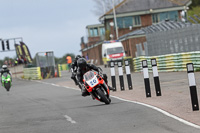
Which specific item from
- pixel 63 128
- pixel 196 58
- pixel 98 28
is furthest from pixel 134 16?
pixel 63 128

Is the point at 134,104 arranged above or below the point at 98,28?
below

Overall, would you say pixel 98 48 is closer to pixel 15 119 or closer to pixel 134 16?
pixel 134 16

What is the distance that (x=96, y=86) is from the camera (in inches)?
571

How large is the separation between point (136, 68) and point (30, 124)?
26069mm

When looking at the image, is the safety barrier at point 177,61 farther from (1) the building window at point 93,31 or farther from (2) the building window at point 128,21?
(1) the building window at point 93,31

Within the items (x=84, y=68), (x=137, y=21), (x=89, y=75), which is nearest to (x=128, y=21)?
(x=137, y=21)

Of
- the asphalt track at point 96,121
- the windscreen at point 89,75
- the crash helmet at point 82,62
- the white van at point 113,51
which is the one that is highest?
the white van at point 113,51

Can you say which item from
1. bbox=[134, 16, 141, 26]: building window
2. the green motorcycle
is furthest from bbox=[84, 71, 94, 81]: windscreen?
bbox=[134, 16, 141, 26]: building window

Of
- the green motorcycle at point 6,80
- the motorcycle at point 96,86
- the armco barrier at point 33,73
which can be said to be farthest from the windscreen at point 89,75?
the armco barrier at point 33,73

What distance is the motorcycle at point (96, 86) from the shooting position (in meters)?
14.4

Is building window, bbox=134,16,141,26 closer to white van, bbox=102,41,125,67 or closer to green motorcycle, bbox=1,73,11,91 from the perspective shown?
white van, bbox=102,41,125,67

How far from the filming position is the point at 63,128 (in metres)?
9.86

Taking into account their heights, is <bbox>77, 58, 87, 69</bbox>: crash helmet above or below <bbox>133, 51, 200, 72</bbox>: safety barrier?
above

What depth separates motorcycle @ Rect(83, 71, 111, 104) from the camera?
47.2 feet
